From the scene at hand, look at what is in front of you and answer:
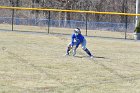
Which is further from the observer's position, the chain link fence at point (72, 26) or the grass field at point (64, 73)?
the chain link fence at point (72, 26)

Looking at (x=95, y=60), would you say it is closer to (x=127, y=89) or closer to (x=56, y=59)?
(x=56, y=59)

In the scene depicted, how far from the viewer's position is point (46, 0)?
49469mm

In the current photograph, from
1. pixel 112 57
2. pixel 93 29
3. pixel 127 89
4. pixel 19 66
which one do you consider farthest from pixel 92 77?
pixel 93 29

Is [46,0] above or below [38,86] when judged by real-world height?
above

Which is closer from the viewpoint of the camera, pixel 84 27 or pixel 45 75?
pixel 45 75

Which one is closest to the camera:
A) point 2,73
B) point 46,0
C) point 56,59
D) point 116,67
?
point 2,73

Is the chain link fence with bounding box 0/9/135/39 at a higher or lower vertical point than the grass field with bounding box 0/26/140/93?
higher

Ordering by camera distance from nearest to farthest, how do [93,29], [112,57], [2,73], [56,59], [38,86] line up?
[38,86] → [2,73] → [56,59] → [112,57] → [93,29]

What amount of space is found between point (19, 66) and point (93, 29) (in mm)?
21410

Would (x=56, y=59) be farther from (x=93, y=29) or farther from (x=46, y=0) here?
(x=46, y=0)

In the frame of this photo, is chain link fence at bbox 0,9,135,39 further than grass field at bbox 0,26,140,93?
Yes

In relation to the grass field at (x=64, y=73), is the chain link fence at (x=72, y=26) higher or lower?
higher

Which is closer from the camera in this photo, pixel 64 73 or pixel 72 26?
pixel 64 73

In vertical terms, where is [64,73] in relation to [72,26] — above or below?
below
